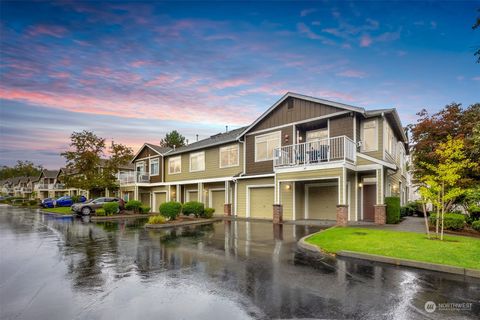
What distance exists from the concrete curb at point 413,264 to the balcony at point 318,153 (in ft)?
25.1

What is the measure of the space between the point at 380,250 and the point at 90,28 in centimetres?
1563

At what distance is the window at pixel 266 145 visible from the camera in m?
20.9

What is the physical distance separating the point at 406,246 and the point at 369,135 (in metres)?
9.36

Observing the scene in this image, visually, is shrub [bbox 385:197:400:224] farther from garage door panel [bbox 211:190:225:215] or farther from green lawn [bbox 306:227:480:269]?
garage door panel [bbox 211:190:225:215]

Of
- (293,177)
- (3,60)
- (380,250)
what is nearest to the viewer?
(380,250)

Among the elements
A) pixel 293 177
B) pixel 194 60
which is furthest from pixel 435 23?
pixel 194 60

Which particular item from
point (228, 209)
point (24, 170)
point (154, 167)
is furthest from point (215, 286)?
point (24, 170)

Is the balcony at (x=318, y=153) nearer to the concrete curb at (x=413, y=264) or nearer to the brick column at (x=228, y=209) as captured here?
the brick column at (x=228, y=209)

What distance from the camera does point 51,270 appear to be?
7703 mm

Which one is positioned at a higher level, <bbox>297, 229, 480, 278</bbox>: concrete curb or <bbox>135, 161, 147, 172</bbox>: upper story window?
<bbox>135, 161, 147, 172</bbox>: upper story window

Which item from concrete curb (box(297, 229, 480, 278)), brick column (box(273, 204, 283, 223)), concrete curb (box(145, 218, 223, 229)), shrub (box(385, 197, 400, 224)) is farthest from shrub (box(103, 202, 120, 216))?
shrub (box(385, 197, 400, 224))

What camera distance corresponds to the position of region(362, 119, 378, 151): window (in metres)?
16.9

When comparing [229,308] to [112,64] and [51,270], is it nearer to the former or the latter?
[51,270]

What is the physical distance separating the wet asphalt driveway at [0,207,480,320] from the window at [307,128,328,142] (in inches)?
417
